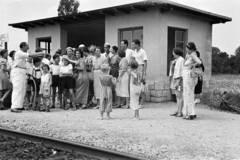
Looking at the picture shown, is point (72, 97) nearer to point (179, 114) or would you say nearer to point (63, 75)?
point (63, 75)

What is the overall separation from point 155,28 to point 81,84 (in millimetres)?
3624

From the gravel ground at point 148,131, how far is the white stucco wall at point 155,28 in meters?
2.35

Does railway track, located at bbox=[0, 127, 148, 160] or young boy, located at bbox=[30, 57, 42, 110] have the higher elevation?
young boy, located at bbox=[30, 57, 42, 110]

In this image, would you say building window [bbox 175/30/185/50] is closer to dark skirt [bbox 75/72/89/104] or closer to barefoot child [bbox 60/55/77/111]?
dark skirt [bbox 75/72/89/104]

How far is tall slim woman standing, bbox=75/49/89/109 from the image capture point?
9.21 meters

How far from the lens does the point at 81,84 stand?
9.30 m

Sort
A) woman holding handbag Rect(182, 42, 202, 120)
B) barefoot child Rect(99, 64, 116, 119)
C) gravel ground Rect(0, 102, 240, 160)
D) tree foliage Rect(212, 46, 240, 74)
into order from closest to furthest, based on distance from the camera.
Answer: gravel ground Rect(0, 102, 240, 160) < woman holding handbag Rect(182, 42, 202, 120) < barefoot child Rect(99, 64, 116, 119) < tree foliage Rect(212, 46, 240, 74)

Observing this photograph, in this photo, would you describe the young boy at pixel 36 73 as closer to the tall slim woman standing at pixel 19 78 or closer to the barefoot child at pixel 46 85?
the barefoot child at pixel 46 85

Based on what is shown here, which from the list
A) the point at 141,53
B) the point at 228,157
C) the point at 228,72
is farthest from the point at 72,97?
the point at 228,72

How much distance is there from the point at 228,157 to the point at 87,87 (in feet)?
19.3

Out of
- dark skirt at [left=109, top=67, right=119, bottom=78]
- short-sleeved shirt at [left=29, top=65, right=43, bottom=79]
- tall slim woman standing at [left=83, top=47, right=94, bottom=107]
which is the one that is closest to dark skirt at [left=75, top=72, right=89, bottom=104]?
tall slim woman standing at [left=83, top=47, right=94, bottom=107]

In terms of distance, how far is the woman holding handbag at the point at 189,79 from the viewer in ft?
23.5

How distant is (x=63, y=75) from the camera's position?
9.12 meters

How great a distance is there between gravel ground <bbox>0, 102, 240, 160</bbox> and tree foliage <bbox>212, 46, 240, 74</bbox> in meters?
16.4
